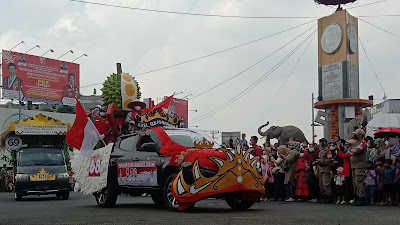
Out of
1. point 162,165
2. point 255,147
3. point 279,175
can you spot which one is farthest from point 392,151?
point 162,165

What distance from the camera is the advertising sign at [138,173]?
12.4 m

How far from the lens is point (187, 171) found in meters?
11.2

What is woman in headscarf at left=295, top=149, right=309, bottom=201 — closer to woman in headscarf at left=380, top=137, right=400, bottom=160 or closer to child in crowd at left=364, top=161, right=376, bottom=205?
child in crowd at left=364, top=161, right=376, bottom=205

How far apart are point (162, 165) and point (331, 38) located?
3655 centimetres

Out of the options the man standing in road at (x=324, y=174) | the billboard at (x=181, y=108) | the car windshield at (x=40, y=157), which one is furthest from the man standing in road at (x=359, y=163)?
the billboard at (x=181, y=108)

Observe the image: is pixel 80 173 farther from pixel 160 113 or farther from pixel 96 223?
pixel 96 223

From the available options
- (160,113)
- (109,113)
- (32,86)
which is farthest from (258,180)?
(32,86)

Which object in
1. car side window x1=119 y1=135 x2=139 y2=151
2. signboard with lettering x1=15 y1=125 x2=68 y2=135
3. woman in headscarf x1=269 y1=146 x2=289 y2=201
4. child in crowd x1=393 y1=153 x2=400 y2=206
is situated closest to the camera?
car side window x1=119 y1=135 x2=139 y2=151

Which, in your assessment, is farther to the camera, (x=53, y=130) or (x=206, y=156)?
(x=53, y=130)

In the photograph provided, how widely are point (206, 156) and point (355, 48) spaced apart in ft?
123

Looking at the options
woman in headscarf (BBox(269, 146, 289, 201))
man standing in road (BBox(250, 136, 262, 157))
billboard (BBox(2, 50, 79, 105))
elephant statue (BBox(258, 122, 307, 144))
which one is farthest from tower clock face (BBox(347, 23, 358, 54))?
billboard (BBox(2, 50, 79, 105))

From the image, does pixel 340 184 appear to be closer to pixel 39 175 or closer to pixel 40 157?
pixel 39 175

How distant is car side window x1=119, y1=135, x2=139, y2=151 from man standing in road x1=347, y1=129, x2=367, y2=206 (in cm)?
550

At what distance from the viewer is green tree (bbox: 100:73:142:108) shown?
1544 centimetres
